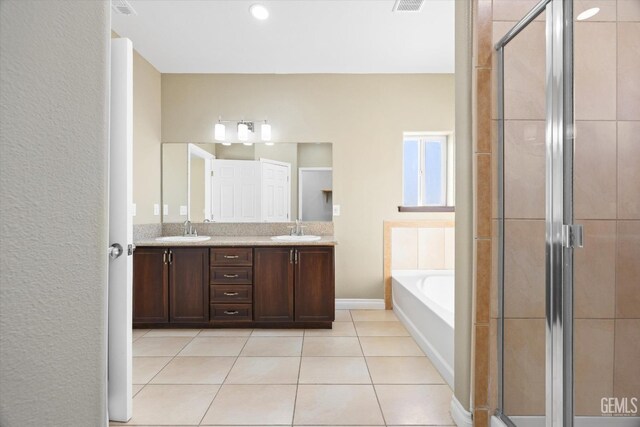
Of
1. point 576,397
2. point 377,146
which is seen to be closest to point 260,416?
point 576,397

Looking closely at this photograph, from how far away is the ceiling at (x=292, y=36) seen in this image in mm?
Result: 2725

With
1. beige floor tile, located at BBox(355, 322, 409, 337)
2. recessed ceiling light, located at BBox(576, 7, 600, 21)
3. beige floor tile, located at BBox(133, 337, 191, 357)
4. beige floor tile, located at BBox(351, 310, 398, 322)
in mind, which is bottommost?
beige floor tile, located at BBox(133, 337, 191, 357)

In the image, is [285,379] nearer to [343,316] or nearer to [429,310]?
[429,310]

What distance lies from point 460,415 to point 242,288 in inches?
84.9

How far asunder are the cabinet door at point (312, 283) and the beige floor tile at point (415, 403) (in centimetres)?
121

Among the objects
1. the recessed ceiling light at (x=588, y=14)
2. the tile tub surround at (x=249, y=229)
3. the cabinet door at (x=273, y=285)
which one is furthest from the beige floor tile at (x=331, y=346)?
the recessed ceiling light at (x=588, y=14)

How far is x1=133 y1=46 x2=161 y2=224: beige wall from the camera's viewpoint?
136 inches

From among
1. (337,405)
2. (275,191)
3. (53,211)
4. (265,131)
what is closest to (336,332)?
(337,405)

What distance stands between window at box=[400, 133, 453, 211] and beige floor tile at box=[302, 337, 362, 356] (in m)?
1.76

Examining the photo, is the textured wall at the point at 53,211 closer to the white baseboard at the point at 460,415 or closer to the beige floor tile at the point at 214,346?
the white baseboard at the point at 460,415

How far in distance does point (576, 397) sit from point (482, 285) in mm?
519

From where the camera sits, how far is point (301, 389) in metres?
2.21

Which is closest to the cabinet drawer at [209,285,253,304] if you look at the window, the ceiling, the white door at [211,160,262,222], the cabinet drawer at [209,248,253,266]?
the cabinet drawer at [209,248,253,266]

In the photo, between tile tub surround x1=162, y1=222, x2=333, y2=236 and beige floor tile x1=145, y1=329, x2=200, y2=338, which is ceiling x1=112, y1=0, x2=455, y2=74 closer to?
tile tub surround x1=162, y1=222, x2=333, y2=236
